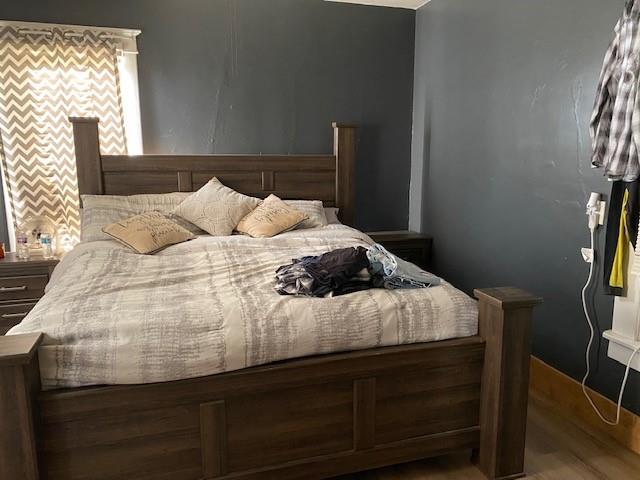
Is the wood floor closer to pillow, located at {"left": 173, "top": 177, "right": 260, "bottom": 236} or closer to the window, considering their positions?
pillow, located at {"left": 173, "top": 177, "right": 260, "bottom": 236}

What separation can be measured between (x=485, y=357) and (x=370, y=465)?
2.08 ft

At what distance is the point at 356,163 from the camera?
14.0 feet

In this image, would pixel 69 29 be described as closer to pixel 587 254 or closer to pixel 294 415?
pixel 294 415

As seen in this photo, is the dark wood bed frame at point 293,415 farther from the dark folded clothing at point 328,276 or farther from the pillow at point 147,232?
the pillow at point 147,232

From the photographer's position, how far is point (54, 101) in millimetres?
3525

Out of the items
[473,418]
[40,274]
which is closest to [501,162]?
[473,418]

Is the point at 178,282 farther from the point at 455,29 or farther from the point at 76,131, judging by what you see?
the point at 455,29

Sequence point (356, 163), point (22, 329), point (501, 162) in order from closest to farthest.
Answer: point (22, 329)
point (501, 162)
point (356, 163)

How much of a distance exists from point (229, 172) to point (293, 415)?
2297mm

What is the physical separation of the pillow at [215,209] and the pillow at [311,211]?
0.34 meters

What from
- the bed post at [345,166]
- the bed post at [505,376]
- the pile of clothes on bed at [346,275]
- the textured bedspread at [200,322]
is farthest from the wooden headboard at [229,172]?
the bed post at [505,376]

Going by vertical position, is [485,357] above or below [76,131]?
below

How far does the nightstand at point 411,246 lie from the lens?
13.3ft

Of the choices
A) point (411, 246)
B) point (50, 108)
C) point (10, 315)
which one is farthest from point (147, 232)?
point (411, 246)
